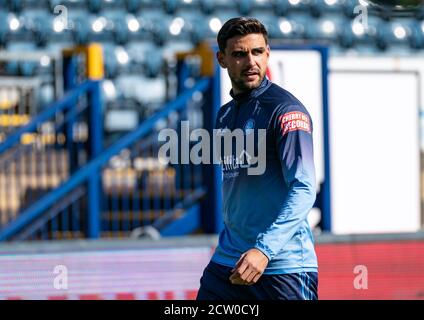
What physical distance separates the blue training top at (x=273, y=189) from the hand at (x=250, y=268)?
40 millimetres

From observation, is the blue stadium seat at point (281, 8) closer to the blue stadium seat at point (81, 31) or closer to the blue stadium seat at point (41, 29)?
Result: the blue stadium seat at point (81, 31)

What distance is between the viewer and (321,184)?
9031 mm

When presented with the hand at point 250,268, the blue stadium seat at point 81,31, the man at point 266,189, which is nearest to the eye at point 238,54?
the man at point 266,189

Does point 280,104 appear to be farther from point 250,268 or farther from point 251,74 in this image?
point 250,268

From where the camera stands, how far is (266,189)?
3689mm

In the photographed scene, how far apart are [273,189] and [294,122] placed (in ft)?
0.85

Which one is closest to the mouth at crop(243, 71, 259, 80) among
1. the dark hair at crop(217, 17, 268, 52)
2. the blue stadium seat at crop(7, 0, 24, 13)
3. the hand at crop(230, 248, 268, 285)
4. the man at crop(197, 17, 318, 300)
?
the man at crop(197, 17, 318, 300)

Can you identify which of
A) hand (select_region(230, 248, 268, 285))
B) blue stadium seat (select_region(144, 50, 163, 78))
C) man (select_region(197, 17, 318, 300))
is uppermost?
blue stadium seat (select_region(144, 50, 163, 78))

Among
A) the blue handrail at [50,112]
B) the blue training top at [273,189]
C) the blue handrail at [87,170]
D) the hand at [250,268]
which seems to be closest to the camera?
the hand at [250,268]

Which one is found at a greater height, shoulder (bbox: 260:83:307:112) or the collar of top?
the collar of top

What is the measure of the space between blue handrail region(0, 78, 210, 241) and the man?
4.83 meters

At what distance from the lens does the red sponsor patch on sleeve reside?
358cm

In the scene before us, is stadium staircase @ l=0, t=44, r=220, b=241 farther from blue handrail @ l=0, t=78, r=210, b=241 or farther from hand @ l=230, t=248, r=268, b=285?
hand @ l=230, t=248, r=268, b=285

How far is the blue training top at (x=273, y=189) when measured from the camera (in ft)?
11.6
